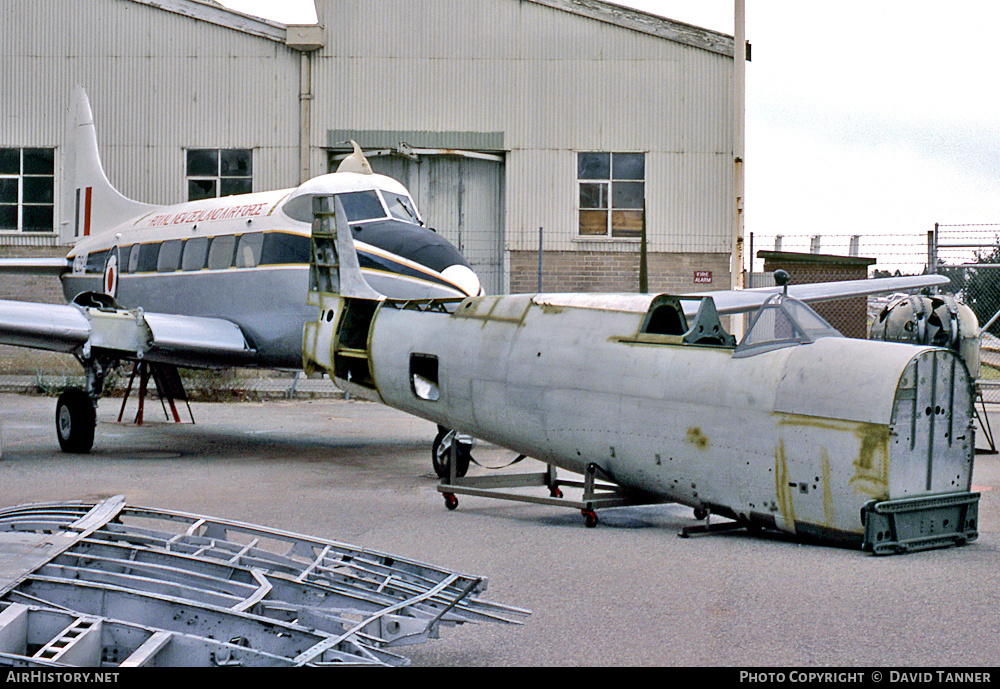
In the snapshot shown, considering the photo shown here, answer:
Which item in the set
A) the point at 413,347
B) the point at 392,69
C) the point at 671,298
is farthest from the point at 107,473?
the point at 392,69

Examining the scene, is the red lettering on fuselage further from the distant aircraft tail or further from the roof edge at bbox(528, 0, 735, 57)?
the roof edge at bbox(528, 0, 735, 57)

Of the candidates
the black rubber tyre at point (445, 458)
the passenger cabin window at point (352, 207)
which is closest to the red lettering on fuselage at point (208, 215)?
the passenger cabin window at point (352, 207)

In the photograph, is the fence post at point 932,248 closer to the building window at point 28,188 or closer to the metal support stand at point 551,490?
the metal support stand at point 551,490

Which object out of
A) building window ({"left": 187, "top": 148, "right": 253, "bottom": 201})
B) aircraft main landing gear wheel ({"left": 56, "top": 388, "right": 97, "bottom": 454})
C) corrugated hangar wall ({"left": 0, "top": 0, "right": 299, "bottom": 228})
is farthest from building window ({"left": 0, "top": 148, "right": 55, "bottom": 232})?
aircraft main landing gear wheel ({"left": 56, "top": 388, "right": 97, "bottom": 454})

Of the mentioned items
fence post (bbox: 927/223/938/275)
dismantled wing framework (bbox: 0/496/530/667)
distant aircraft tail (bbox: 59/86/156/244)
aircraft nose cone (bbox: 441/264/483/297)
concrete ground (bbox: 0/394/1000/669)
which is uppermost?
distant aircraft tail (bbox: 59/86/156/244)

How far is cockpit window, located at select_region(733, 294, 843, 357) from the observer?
7.51 m

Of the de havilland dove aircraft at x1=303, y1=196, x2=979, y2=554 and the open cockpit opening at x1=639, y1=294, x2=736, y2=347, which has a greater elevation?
the open cockpit opening at x1=639, y1=294, x2=736, y2=347

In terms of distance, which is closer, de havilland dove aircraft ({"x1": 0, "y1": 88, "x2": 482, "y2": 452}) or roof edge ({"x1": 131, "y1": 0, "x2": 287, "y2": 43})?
de havilland dove aircraft ({"x1": 0, "y1": 88, "x2": 482, "y2": 452})

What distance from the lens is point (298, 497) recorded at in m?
9.89

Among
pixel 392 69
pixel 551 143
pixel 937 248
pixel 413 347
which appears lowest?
pixel 413 347

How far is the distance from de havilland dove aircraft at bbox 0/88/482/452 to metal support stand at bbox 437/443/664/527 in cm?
327

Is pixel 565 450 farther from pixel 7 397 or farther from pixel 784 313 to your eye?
pixel 7 397

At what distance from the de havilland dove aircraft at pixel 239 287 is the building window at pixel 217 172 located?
9.04 metres

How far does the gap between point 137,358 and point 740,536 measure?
830cm
